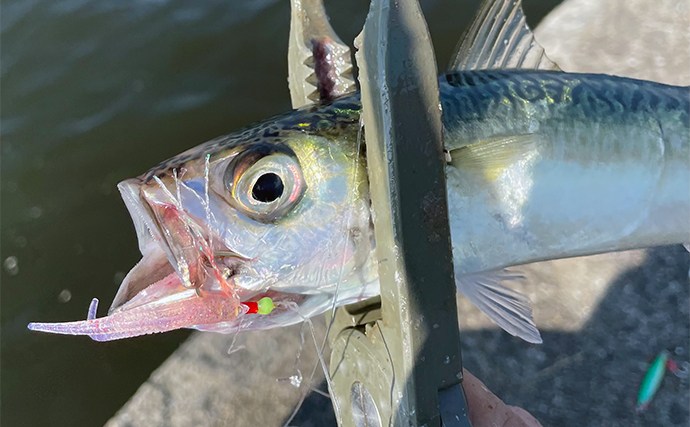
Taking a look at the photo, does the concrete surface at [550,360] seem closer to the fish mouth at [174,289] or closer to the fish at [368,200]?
the fish at [368,200]

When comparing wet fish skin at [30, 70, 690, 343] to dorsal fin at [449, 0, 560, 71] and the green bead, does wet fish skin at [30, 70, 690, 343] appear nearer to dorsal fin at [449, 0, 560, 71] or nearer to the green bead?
the green bead

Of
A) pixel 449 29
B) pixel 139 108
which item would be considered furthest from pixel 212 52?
pixel 449 29

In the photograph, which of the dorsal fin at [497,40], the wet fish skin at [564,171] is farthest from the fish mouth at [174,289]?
the dorsal fin at [497,40]

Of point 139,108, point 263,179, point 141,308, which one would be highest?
point 263,179

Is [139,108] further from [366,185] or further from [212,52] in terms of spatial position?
[366,185]

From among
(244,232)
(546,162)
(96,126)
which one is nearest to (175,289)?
(244,232)

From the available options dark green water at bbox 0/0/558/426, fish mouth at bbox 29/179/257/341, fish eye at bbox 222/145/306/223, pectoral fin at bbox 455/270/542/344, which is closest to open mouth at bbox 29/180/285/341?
fish mouth at bbox 29/179/257/341
